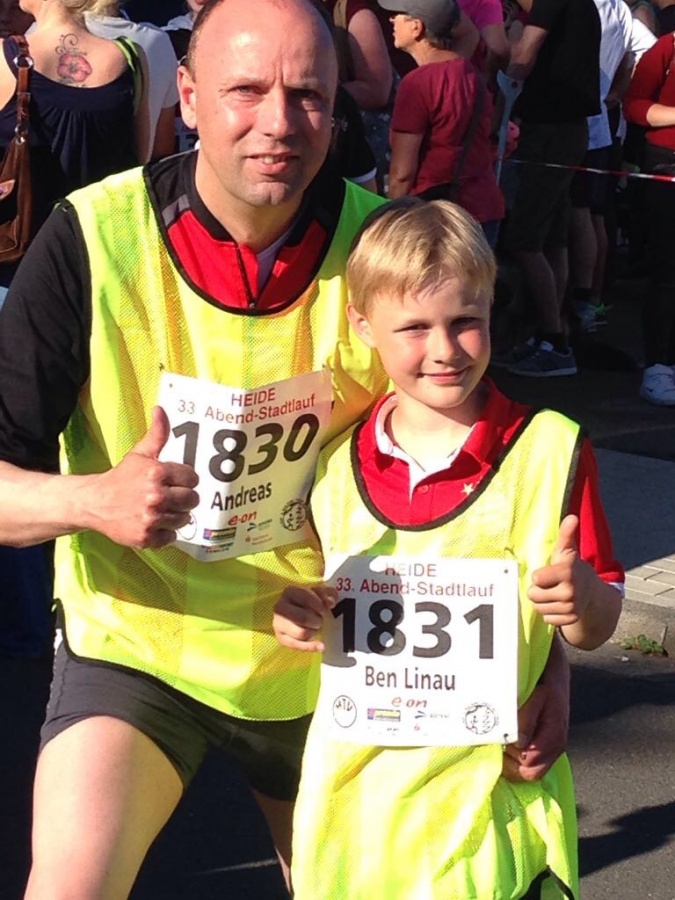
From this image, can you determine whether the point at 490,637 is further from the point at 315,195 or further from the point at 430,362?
the point at 315,195

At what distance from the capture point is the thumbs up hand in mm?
2346

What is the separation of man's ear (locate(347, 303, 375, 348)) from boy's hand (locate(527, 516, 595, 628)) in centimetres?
48

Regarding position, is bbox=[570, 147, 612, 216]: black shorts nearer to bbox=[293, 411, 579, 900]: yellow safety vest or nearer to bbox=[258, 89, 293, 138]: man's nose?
bbox=[258, 89, 293, 138]: man's nose

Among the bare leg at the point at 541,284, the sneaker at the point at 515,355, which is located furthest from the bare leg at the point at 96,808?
the sneaker at the point at 515,355

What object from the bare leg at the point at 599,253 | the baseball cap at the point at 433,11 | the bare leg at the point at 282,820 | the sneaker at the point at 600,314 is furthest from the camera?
the sneaker at the point at 600,314

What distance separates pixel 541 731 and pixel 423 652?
0.21m

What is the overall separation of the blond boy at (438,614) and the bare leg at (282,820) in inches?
14.4

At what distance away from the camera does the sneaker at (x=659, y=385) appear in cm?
855

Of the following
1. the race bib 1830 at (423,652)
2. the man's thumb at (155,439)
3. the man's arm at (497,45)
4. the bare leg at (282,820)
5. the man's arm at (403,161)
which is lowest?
the man's arm at (403,161)

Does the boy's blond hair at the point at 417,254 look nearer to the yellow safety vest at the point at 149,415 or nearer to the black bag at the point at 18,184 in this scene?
the yellow safety vest at the point at 149,415

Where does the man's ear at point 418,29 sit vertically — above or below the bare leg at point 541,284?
above

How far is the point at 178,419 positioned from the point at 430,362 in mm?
440

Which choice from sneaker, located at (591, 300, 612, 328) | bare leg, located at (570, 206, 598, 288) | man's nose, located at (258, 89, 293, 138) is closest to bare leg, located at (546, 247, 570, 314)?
bare leg, located at (570, 206, 598, 288)

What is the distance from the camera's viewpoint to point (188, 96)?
2842mm
